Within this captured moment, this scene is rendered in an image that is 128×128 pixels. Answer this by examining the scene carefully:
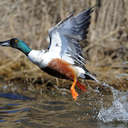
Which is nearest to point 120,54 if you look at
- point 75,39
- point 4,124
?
point 75,39

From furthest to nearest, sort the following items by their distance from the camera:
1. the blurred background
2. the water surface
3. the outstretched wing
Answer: the blurred background, the outstretched wing, the water surface

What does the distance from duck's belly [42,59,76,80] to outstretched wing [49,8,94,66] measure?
9 cm

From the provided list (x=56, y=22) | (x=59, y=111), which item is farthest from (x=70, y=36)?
(x=56, y=22)

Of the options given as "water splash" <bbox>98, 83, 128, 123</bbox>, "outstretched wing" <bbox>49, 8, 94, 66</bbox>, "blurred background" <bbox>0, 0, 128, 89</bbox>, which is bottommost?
"water splash" <bbox>98, 83, 128, 123</bbox>

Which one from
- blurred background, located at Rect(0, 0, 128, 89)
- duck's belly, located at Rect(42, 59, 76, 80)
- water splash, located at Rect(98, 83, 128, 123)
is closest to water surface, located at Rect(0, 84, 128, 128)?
water splash, located at Rect(98, 83, 128, 123)

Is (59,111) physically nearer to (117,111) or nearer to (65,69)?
(65,69)

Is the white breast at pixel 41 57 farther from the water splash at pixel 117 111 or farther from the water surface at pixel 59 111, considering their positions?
the water splash at pixel 117 111

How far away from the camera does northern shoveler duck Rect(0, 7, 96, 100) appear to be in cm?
430

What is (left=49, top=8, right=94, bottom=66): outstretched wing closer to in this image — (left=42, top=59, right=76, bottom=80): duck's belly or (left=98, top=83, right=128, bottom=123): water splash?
(left=42, top=59, right=76, bottom=80): duck's belly

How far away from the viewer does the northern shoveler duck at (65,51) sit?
4.30 m

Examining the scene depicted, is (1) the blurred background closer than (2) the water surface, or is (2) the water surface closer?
(2) the water surface

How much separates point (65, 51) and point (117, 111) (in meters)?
1.06

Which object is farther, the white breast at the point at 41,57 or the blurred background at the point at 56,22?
the blurred background at the point at 56,22

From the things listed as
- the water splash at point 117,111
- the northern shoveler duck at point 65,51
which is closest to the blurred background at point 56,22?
the water splash at point 117,111
